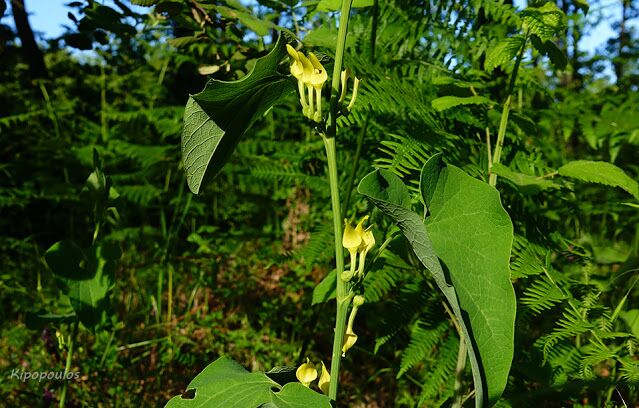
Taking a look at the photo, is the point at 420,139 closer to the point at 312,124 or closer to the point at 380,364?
the point at 312,124

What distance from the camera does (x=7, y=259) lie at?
2.94 metres

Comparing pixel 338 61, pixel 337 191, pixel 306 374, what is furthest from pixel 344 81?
pixel 306 374

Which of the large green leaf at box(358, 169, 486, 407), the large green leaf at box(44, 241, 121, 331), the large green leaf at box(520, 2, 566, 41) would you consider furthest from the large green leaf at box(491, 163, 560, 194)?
the large green leaf at box(44, 241, 121, 331)

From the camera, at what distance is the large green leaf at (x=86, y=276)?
1257mm

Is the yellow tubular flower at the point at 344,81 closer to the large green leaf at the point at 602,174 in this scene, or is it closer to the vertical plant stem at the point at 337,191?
the vertical plant stem at the point at 337,191

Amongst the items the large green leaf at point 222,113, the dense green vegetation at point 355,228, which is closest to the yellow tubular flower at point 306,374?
the dense green vegetation at point 355,228

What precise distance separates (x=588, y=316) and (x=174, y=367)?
1.40 m

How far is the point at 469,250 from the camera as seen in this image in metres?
0.63

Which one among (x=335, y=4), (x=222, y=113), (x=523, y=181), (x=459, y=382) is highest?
(x=335, y=4)

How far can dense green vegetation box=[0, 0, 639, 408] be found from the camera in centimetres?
66

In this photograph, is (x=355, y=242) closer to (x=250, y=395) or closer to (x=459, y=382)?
(x=250, y=395)

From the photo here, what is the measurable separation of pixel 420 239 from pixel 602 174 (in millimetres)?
613

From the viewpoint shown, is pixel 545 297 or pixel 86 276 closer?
pixel 545 297

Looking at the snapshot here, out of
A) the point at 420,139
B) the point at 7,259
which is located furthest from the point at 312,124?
the point at 7,259
